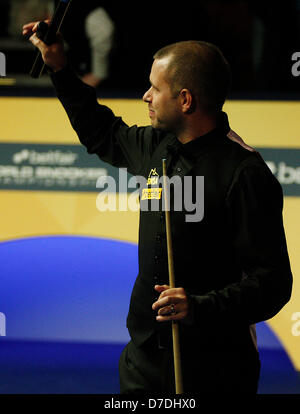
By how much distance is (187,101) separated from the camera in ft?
7.94

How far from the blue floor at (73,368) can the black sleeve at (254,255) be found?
2.02 m

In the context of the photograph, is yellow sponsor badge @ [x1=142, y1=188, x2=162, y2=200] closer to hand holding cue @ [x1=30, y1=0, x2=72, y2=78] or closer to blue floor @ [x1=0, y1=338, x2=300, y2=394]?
hand holding cue @ [x1=30, y1=0, x2=72, y2=78]

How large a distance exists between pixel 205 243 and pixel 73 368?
7.25ft

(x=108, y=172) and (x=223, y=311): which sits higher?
(x=108, y=172)

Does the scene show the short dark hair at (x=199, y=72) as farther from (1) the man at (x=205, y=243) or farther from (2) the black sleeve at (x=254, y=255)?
(2) the black sleeve at (x=254, y=255)

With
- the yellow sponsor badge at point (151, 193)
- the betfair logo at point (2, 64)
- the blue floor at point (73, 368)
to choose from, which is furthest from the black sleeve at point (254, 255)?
the betfair logo at point (2, 64)

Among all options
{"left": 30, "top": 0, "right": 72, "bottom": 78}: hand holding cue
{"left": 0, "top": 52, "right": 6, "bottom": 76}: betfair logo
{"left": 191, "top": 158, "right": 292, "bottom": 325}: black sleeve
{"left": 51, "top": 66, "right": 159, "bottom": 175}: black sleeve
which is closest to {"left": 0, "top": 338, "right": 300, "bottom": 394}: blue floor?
{"left": 0, "top": 52, "right": 6, "bottom": 76}: betfair logo

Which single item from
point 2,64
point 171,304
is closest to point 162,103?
point 171,304

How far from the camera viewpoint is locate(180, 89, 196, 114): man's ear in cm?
241

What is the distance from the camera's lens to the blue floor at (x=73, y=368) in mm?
4145
